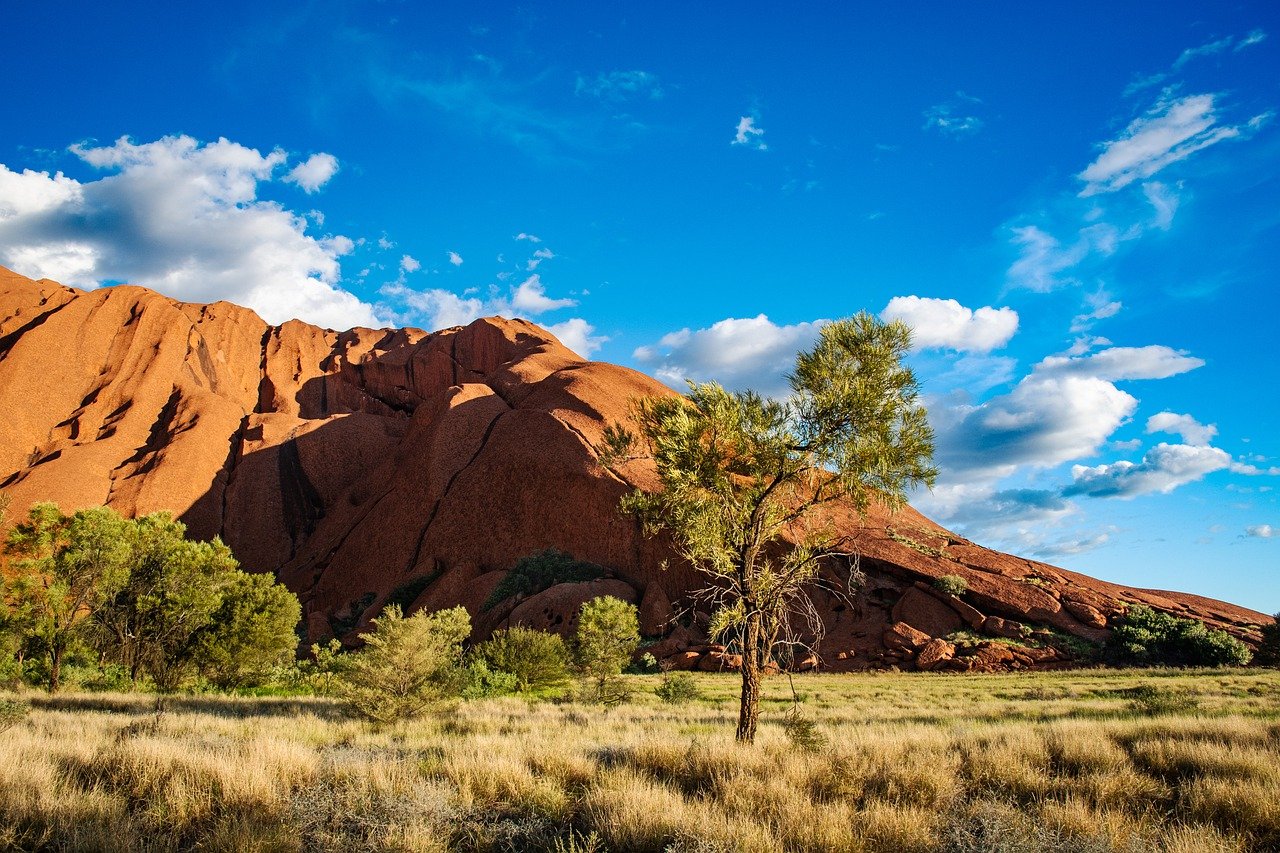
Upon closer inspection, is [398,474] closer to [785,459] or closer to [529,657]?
[529,657]

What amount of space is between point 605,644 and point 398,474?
41.5m

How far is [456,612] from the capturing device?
95.6 ft

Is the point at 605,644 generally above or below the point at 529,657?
above

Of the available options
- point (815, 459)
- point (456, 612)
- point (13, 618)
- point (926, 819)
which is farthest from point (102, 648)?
point (926, 819)

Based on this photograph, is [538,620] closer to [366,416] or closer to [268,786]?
[268,786]

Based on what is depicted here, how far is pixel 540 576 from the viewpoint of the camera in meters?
43.7

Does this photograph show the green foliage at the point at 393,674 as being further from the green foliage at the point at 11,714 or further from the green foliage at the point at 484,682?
the green foliage at the point at 11,714

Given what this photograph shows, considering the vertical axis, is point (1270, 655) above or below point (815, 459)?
below

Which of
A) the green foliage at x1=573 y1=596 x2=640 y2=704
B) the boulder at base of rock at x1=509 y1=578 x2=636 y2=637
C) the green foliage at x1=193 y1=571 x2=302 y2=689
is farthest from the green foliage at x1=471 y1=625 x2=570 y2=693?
the green foliage at x1=193 y1=571 x2=302 y2=689

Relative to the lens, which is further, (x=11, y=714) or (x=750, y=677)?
(x=11, y=714)

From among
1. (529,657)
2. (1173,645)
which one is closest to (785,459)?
(529,657)

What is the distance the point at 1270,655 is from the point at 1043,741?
31.6m

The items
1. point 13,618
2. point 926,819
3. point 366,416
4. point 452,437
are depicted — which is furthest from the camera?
point 366,416

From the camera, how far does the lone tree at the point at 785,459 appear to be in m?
11.7
